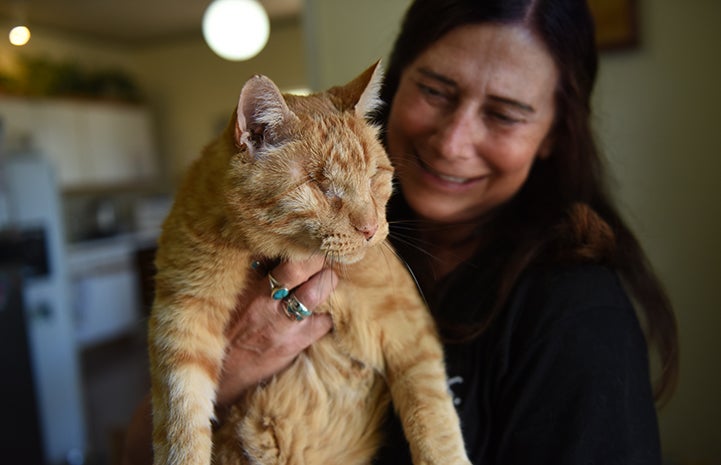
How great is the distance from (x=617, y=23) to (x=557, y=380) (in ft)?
5.49

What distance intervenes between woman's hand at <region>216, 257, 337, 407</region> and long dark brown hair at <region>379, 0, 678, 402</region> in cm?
35

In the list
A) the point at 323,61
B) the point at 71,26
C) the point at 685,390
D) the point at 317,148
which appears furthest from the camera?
the point at 71,26

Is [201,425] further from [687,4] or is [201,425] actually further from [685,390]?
[687,4]

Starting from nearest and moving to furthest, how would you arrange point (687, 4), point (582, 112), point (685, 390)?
point (582, 112), point (685, 390), point (687, 4)

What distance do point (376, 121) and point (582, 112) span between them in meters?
0.51

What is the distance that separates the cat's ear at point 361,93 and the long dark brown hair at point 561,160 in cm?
13

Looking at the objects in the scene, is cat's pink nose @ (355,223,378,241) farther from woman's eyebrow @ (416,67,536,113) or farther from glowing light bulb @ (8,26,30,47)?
glowing light bulb @ (8,26,30,47)

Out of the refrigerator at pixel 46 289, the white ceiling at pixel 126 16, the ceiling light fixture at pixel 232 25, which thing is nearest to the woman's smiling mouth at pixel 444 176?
the ceiling light fixture at pixel 232 25

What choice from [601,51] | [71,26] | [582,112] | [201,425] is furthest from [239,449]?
[71,26]

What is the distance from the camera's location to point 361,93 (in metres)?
1.02

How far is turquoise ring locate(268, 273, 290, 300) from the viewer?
1041 millimetres

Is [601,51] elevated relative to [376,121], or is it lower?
elevated

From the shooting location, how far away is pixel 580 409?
955mm

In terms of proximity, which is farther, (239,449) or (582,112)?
(582,112)
